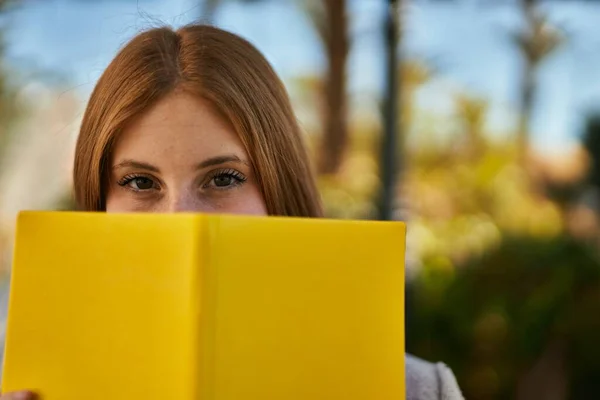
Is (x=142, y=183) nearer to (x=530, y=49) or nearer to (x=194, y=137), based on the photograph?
(x=194, y=137)

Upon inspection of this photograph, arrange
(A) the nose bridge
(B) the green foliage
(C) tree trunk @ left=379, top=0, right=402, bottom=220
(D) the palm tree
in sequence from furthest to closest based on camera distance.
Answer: (D) the palm tree
(C) tree trunk @ left=379, top=0, right=402, bottom=220
(B) the green foliage
(A) the nose bridge

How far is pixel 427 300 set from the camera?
2.83m

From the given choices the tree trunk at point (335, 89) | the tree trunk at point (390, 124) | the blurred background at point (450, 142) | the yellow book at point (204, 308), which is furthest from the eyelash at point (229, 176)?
the tree trunk at point (335, 89)

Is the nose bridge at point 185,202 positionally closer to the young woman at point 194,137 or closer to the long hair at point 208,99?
the young woman at point 194,137

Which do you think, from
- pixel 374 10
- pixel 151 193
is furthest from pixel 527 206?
pixel 151 193

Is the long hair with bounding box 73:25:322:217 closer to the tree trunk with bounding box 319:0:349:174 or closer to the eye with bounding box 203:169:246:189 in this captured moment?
the eye with bounding box 203:169:246:189

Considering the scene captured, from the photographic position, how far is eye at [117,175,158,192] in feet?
2.79

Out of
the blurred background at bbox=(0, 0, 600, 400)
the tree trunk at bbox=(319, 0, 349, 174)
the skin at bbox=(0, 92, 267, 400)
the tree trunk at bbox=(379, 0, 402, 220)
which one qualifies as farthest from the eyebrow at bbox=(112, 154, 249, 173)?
the tree trunk at bbox=(319, 0, 349, 174)

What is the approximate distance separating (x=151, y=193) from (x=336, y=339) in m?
0.35

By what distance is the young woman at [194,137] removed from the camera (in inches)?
32.8

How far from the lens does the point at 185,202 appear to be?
0.81 metres

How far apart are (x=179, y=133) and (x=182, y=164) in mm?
43

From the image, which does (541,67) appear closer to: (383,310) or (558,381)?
(558,381)

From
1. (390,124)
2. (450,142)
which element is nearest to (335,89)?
(450,142)
